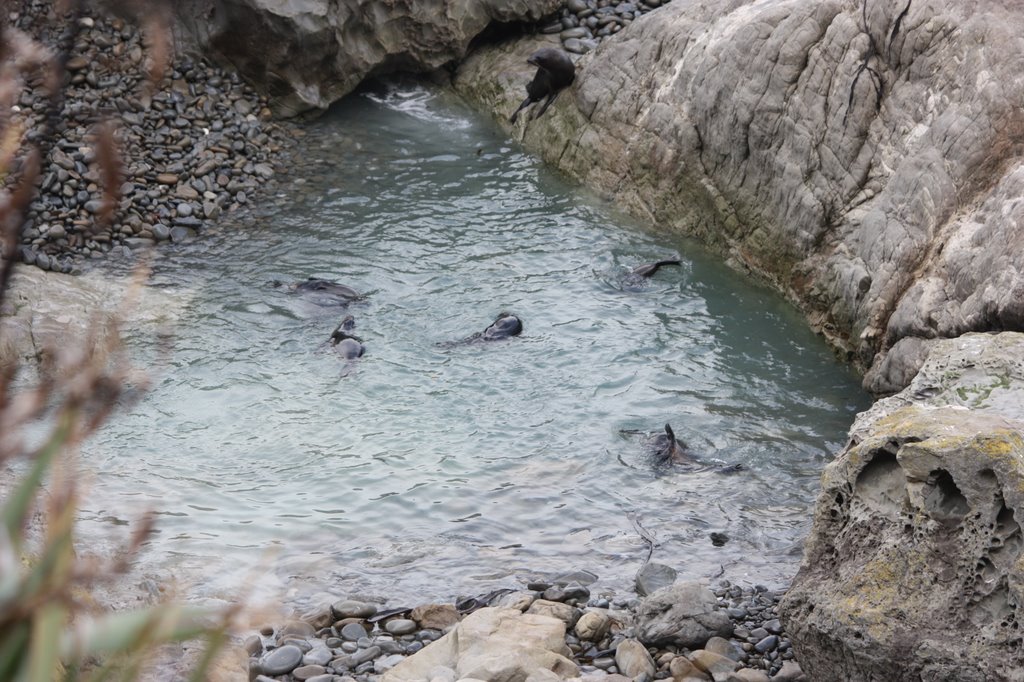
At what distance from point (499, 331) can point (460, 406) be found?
1.13 meters

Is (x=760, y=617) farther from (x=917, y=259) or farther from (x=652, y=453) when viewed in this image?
A: (x=917, y=259)

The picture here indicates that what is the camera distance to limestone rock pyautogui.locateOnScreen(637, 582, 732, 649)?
5.51m

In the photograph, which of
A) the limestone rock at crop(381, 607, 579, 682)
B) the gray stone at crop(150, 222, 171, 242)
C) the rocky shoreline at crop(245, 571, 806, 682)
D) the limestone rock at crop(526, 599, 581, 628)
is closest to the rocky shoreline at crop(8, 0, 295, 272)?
the gray stone at crop(150, 222, 171, 242)

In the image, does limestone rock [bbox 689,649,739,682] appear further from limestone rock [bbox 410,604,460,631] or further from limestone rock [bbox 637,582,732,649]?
limestone rock [bbox 410,604,460,631]

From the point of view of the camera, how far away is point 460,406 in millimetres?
8172

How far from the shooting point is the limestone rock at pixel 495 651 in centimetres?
493

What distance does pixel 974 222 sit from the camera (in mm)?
7652

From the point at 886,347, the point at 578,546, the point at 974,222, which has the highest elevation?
the point at 974,222

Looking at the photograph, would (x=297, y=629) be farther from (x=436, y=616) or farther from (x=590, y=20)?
(x=590, y=20)

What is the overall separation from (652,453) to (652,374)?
1.20 m

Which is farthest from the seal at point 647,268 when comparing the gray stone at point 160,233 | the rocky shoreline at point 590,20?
the gray stone at point 160,233

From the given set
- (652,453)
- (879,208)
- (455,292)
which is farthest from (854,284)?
(455,292)

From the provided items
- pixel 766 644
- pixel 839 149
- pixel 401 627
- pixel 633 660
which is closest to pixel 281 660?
pixel 401 627

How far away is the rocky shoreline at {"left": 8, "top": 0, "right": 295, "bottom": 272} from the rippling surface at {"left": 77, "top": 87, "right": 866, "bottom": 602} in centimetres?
62
